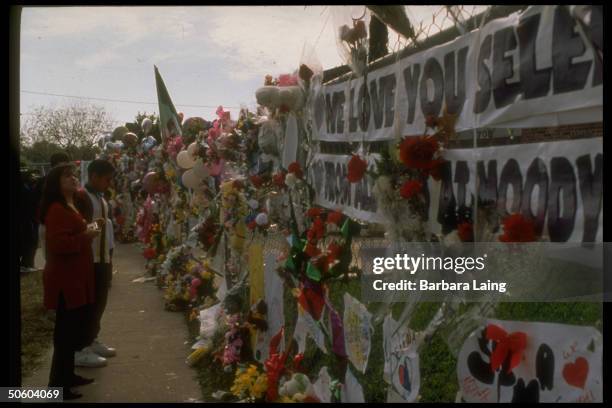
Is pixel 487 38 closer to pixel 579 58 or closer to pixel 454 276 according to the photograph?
pixel 579 58

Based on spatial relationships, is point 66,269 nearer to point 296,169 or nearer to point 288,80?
point 296,169

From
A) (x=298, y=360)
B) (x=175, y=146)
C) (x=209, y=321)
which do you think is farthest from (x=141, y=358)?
(x=175, y=146)

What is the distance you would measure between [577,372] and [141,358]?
4716 mm

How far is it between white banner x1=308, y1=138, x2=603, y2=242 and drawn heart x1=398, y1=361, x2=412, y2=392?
2.47 feet

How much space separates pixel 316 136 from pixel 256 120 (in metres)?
1.23

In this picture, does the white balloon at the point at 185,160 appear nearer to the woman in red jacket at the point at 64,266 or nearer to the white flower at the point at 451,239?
the woman in red jacket at the point at 64,266

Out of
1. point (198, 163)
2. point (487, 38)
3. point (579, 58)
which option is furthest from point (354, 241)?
point (198, 163)

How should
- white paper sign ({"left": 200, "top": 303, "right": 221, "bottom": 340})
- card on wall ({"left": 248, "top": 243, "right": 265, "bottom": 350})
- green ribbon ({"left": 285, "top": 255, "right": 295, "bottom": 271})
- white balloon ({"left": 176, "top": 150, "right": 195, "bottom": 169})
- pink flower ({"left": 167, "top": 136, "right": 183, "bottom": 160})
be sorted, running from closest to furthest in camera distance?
1. green ribbon ({"left": 285, "top": 255, "right": 295, "bottom": 271})
2. card on wall ({"left": 248, "top": 243, "right": 265, "bottom": 350})
3. white paper sign ({"left": 200, "top": 303, "right": 221, "bottom": 340})
4. white balloon ({"left": 176, "top": 150, "right": 195, "bottom": 169})
5. pink flower ({"left": 167, "top": 136, "right": 183, "bottom": 160})

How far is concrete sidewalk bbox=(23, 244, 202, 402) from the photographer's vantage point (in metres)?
5.19

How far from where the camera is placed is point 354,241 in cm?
384

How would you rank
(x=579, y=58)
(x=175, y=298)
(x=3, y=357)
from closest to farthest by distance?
1. (x=579, y=58)
2. (x=3, y=357)
3. (x=175, y=298)

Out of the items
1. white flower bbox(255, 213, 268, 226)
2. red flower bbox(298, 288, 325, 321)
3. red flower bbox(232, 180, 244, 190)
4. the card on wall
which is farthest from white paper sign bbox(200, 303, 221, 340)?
red flower bbox(298, 288, 325, 321)

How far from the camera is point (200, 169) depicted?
23.4 ft

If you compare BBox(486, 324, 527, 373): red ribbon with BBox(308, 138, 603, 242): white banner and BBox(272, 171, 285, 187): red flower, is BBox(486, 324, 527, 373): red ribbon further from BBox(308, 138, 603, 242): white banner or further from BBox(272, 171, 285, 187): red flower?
BBox(272, 171, 285, 187): red flower
